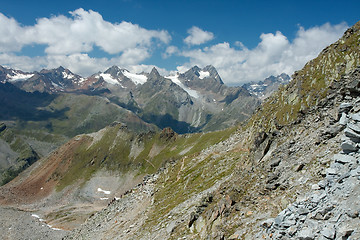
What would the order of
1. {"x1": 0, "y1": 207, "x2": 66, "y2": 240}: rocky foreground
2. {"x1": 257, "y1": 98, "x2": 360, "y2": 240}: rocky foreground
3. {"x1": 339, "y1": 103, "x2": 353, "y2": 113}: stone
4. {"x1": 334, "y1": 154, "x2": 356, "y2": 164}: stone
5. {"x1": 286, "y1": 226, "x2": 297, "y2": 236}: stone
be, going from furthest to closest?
{"x1": 0, "y1": 207, "x2": 66, "y2": 240}: rocky foreground
{"x1": 339, "y1": 103, "x2": 353, "y2": 113}: stone
{"x1": 334, "y1": 154, "x2": 356, "y2": 164}: stone
{"x1": 286, "y1": 226, "x2": 297, "y2": 236}: stone
{"x1": 257, "y1": 98, "x2": 360, "y2": 240}: rocky foreground

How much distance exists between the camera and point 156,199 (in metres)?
59.8

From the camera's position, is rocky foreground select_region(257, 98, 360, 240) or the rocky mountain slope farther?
the rocky mountain slope

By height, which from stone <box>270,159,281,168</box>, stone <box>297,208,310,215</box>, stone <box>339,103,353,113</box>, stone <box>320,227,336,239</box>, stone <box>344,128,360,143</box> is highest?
stone <box>339,103,353,113</box>

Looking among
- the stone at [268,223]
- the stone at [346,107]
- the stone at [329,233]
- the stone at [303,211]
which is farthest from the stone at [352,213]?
the stone at [346,107]

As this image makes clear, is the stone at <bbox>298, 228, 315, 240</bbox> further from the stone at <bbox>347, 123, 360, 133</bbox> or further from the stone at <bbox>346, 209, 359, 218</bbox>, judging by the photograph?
the stone at <bbox>347, 123, 360, 133</bbox>

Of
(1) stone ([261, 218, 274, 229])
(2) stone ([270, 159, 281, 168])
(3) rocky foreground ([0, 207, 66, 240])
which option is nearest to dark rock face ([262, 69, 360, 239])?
(1) stone ([261, 218, 274, 229])

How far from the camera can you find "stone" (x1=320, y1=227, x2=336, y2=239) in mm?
13148

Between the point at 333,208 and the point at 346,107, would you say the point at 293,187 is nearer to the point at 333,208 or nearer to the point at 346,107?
the point at 333,208

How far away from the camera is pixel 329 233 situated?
1326cm

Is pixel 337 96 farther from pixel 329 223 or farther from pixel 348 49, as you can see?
pixel 348 49

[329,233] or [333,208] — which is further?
[333,208]

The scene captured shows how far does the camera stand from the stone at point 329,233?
1315cm

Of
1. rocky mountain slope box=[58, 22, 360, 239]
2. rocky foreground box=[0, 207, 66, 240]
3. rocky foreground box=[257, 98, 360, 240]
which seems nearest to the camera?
rocky foreground box=[257, 98, 360, 240]

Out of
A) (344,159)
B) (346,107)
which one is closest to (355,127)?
(344,159)
